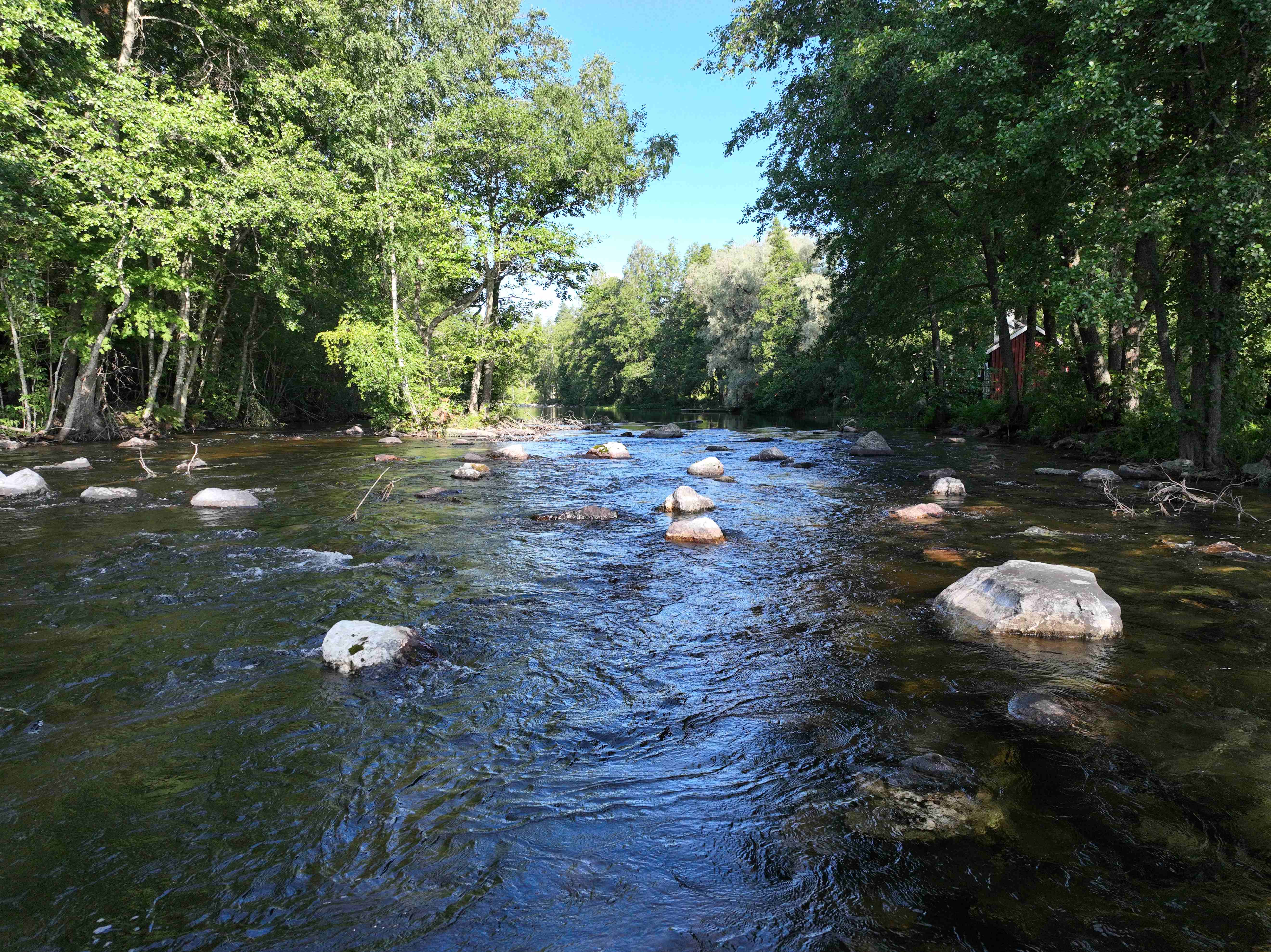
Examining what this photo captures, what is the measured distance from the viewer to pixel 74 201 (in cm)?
1455

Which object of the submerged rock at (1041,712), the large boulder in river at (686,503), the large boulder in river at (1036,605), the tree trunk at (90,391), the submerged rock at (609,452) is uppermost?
the tree trunk at (90,391)

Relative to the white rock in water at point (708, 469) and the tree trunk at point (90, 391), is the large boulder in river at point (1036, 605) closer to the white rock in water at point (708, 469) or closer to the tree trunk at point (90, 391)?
the white rock in water at point (708, 469)

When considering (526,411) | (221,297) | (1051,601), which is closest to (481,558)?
(1051,601)

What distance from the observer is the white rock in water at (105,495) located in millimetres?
10406

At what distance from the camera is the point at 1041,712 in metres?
4.34

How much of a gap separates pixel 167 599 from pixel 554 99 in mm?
25507

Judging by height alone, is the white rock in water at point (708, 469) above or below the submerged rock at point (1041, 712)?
above

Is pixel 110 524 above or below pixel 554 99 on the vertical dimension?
below

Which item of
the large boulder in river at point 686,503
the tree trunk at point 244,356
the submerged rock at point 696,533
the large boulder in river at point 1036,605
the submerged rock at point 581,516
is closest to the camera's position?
the large boulder in river at point 1036,605

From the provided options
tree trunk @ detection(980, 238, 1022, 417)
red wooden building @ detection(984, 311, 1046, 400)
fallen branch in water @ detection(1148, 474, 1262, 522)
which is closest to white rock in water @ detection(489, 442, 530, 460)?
fallen branch in water @ detection(1148, 474, 1262, 522)

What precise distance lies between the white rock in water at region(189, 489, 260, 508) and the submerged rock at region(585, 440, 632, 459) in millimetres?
10035

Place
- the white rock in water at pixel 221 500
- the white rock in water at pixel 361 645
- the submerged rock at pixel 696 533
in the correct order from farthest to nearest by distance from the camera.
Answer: the white rock in water at pixel 221 500, the submerged rock at pixel 696 533, the white rock in water at pixel 361 645

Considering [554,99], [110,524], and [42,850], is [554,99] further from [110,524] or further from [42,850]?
[42,850]

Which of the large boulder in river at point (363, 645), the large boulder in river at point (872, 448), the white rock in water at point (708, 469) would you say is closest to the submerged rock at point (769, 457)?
the large boulder in river at point (872, 448)
